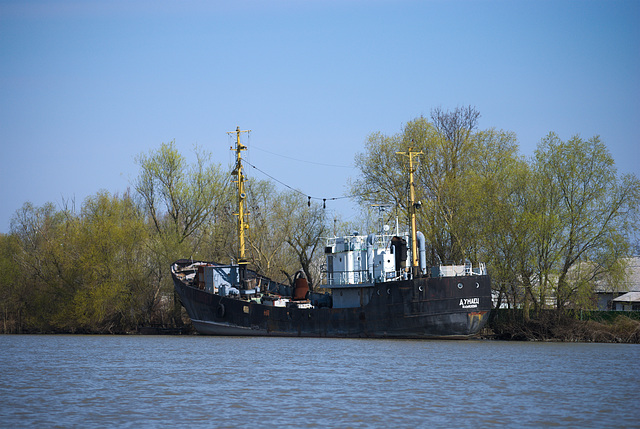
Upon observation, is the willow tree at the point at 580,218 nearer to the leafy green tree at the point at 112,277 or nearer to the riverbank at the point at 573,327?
the riverbank at the point at 573,327

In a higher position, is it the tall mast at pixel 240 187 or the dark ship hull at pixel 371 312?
the tall mast at pixel 240 187

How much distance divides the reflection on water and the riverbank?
487cm

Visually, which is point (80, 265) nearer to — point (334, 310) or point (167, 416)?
point (334, 310)

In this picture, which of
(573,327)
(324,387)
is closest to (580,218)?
(573,327)

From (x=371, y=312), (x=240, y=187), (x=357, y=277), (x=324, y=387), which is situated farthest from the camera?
(x=240, y=187)

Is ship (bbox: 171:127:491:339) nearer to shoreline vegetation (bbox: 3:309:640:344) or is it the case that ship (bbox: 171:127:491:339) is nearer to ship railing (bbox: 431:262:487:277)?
ship railing (bbox: 431:262:487:277)

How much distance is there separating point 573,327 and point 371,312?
11149 mm

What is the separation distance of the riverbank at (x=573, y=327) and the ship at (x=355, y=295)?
9.03ft

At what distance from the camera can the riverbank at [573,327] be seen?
42.2 m

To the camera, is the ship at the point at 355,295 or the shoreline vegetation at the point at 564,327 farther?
the ship at the point at 355,295

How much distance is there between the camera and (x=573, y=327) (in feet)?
142

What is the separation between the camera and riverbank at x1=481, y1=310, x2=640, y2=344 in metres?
42.2

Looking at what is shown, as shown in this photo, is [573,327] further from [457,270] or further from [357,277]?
[357,277]

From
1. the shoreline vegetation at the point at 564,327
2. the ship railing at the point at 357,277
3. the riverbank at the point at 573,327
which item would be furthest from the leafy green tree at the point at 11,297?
the riverbank at the point at 573,327
